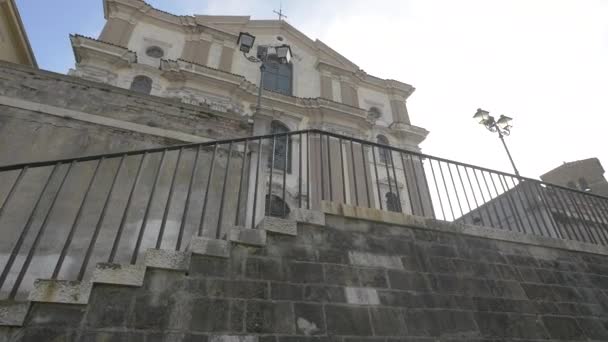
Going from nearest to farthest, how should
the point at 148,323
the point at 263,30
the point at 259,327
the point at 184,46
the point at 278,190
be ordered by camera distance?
the point at 148,323
the point at 259,327
the point at 278,190
the point at 184,46
the point at 263,30

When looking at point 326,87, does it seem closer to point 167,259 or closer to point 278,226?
point 278,226

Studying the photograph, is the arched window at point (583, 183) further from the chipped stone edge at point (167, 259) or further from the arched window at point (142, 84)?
the chipped stone edge at point (167, 259)

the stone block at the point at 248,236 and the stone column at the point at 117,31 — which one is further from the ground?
the stone column at the point at 117,31

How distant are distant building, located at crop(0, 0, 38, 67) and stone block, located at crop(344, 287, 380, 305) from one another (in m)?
16.4

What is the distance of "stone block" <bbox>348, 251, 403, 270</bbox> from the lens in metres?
3.57

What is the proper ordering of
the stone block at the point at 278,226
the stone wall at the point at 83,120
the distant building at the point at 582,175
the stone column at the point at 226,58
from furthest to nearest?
the distant building at the point at 582,175, the stone column at the point at 226,58, the stone wall at the point at 83,120, the stone block at the point at 278,226

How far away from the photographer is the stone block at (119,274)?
2.52m

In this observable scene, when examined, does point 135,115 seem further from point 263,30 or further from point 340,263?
point 263,30

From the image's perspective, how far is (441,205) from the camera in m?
4.79

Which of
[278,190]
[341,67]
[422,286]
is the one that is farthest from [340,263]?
[341,67]

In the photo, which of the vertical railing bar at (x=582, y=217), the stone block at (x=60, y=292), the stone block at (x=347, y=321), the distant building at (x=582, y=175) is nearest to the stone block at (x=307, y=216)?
the stone block at (x=347, y=321)

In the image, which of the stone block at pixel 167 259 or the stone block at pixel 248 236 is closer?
the stone block at pixel 167 259

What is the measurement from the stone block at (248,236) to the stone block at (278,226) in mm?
121

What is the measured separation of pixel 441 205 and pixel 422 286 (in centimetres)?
160
